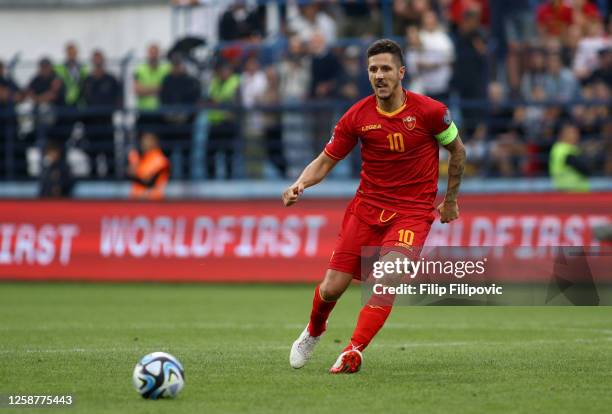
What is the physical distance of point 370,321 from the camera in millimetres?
8906

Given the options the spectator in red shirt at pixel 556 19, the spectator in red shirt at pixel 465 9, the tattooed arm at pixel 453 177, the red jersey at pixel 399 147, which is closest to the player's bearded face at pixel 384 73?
the red jersey at pixel 399 147

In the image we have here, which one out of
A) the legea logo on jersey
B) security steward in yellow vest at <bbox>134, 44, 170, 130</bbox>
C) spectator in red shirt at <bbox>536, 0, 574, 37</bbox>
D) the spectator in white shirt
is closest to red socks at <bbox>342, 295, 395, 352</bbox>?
the legea logo on jersey

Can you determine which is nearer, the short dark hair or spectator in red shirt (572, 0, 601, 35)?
the short dark hair

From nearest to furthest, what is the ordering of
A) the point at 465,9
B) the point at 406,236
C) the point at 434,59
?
the point at 406,236, the point at 434,59, the point at 465,9

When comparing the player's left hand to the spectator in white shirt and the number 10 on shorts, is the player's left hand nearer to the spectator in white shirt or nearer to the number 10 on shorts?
the number 10 on shorts

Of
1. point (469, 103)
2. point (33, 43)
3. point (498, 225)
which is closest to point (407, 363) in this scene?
point (498, 225)

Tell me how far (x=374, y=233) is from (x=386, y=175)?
0.45 meters

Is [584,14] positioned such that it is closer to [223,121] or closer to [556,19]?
[556,19]

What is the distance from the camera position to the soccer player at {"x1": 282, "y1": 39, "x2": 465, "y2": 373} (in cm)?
905

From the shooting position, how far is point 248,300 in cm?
1612

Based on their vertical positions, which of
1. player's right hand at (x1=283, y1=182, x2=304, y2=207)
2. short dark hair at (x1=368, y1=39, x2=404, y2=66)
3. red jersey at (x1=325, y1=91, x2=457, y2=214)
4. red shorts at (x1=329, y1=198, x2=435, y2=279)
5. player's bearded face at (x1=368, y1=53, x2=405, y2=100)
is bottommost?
red shorts at (x1=329, y1=198, x2=435, y2=279)

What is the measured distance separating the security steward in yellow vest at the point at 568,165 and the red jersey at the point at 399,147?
10128 mm

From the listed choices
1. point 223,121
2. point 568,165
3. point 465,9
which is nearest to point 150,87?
point 223,121

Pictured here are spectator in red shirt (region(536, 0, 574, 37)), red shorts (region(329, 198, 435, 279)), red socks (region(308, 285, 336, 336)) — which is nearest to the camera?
red shorts (region(329, 198, 435, 279))
